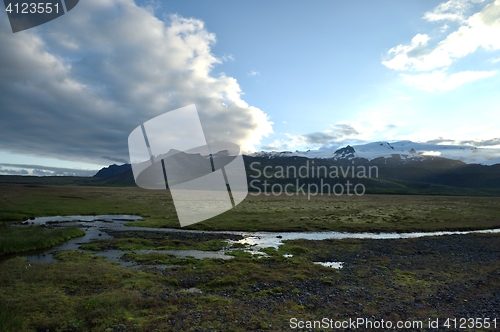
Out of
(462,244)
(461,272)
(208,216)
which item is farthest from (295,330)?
(208,216)

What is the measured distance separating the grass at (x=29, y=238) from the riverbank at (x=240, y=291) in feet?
18.7

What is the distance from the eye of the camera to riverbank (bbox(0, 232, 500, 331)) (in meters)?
15.0

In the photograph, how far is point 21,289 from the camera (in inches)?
734

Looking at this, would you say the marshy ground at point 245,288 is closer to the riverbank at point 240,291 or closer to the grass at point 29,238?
the riverbank at point 240,291

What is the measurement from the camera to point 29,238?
33.4 metres

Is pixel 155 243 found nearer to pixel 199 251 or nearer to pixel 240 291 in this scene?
pixel 199 251

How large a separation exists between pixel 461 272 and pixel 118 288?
28.2m

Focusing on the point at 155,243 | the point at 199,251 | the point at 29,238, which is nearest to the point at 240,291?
the point at 199,251

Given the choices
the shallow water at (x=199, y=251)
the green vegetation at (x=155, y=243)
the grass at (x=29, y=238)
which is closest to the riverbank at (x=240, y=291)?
the shallow water at (x=199, y=251)

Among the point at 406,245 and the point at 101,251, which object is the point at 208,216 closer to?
the point at 101,251

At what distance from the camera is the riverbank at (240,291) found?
1497 cm

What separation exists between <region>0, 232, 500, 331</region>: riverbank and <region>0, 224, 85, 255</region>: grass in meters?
5.71

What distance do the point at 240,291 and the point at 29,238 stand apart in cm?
2883

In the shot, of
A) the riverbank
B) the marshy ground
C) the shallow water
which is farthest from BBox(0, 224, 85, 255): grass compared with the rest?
the riverbank
